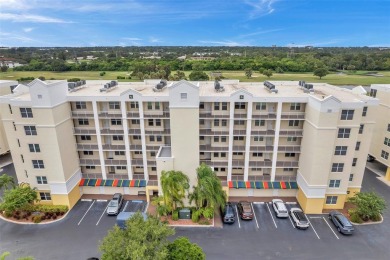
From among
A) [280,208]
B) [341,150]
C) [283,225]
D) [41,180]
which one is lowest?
[283,225]

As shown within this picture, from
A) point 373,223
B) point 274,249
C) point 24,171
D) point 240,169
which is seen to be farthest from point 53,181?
point 373,223

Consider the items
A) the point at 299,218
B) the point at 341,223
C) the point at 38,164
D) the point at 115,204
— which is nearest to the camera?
the point at 341,223

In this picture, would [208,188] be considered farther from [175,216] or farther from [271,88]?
[271,88]

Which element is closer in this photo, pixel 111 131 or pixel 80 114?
pixel 80 114

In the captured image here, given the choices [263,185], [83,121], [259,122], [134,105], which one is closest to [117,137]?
[83,121]

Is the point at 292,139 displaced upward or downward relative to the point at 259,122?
downward

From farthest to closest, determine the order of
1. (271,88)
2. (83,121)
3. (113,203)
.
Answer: (271,88), (83,121), (113,203)
